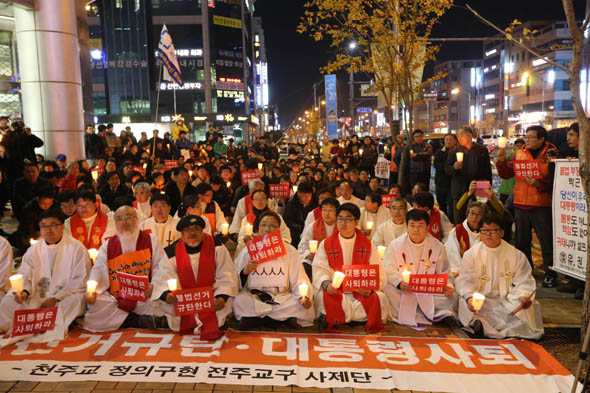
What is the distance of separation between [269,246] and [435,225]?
10.0 ft

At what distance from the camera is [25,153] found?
11406mm

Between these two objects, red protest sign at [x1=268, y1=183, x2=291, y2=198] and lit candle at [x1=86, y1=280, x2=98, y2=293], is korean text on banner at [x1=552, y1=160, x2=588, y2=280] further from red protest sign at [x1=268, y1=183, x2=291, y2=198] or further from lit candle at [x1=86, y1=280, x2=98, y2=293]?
lit candle at [x1=86, y1=280, x2=98, y2=293]

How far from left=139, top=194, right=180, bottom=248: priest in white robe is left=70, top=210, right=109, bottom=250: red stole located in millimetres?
596

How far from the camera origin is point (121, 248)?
223 inches

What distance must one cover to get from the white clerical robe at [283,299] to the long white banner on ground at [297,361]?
30 centimetres

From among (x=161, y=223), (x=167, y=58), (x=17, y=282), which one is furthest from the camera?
(x=167, y=58)

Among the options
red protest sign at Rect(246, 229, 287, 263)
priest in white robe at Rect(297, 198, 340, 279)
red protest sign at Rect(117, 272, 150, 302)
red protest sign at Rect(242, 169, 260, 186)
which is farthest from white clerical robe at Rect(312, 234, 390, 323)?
red protest sign at Rect(242, 169, 260, 186)

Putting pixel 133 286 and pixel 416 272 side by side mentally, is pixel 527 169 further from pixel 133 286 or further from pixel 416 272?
pixel 133 286

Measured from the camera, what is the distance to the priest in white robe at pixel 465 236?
6.23 meters

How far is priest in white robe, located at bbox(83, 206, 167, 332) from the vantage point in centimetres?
527

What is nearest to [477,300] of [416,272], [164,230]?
[416,272]

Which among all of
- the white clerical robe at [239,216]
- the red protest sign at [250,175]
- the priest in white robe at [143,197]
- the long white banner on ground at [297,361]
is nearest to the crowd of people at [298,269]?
the long white banner on ground at [297,361]

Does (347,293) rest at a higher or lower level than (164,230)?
lower

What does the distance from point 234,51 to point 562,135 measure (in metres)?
55.8
